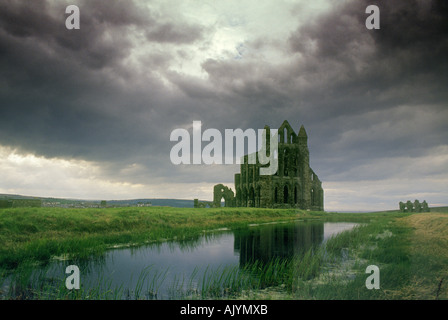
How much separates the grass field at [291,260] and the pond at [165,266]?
751mm

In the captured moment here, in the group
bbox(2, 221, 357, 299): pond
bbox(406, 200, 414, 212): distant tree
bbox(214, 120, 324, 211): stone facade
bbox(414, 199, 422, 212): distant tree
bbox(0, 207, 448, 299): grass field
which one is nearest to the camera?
bbox(0, 207, 448, 299): grass field

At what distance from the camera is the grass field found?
7309 mm

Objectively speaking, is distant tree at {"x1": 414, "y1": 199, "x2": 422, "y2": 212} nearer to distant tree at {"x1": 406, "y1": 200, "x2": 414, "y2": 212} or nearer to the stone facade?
distant tree at {"x1": 406, "y1": 200, "x2": 414, "y2": 212}

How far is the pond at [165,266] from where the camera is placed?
7887 mm

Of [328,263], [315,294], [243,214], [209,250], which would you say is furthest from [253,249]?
[243,214]

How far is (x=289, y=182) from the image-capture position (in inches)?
2095

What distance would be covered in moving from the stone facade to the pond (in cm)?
3392

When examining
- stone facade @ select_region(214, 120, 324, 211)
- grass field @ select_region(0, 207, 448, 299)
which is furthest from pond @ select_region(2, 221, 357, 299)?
stone facade @ select_region(214, 120, 324, 211)

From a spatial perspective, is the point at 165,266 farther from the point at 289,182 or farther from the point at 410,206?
the point at 410,206

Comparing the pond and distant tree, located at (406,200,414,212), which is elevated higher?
the pond

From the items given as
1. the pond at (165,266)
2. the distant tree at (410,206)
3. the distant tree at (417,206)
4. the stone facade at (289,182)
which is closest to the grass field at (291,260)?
the pond at (165,266)

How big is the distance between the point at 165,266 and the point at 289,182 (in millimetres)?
44917

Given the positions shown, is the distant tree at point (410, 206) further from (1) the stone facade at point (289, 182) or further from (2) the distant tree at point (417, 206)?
(1) the stone facade at point (289, 182)
